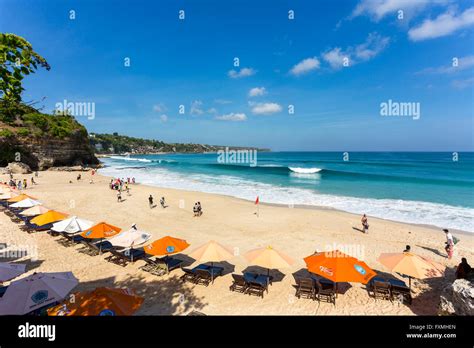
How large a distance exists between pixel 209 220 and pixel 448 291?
14849 mm

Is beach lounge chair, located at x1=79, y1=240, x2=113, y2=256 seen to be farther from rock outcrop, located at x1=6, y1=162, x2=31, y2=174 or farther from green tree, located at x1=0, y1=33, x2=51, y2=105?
rock outcrop, located at x1=6, y1=162, x2=31, y2=174

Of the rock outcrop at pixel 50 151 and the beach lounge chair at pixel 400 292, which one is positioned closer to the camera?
the beach lounge chair at pixel 400 292

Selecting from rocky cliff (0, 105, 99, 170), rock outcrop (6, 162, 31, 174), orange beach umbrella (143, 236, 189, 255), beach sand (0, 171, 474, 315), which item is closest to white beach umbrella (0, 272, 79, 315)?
beach sand (0, 171, 474, 315)

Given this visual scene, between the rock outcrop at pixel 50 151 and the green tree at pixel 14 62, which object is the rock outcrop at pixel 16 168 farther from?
the green tree at pixel 14 62

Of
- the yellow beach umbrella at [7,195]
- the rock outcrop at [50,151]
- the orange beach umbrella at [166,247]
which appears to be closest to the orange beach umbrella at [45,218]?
the orange beach umbrella at [166,247]

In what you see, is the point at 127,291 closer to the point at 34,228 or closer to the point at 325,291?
the point at 325,291

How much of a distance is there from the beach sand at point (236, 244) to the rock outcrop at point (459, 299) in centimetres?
150

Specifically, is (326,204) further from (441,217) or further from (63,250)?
(63,250)

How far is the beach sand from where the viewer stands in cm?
841

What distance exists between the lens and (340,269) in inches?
313

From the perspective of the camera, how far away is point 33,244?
13344mm

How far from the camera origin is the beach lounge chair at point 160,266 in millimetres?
10484

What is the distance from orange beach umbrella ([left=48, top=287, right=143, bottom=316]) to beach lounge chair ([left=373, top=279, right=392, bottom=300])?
8.30m

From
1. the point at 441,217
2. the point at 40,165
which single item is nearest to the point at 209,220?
the point at 441,217
